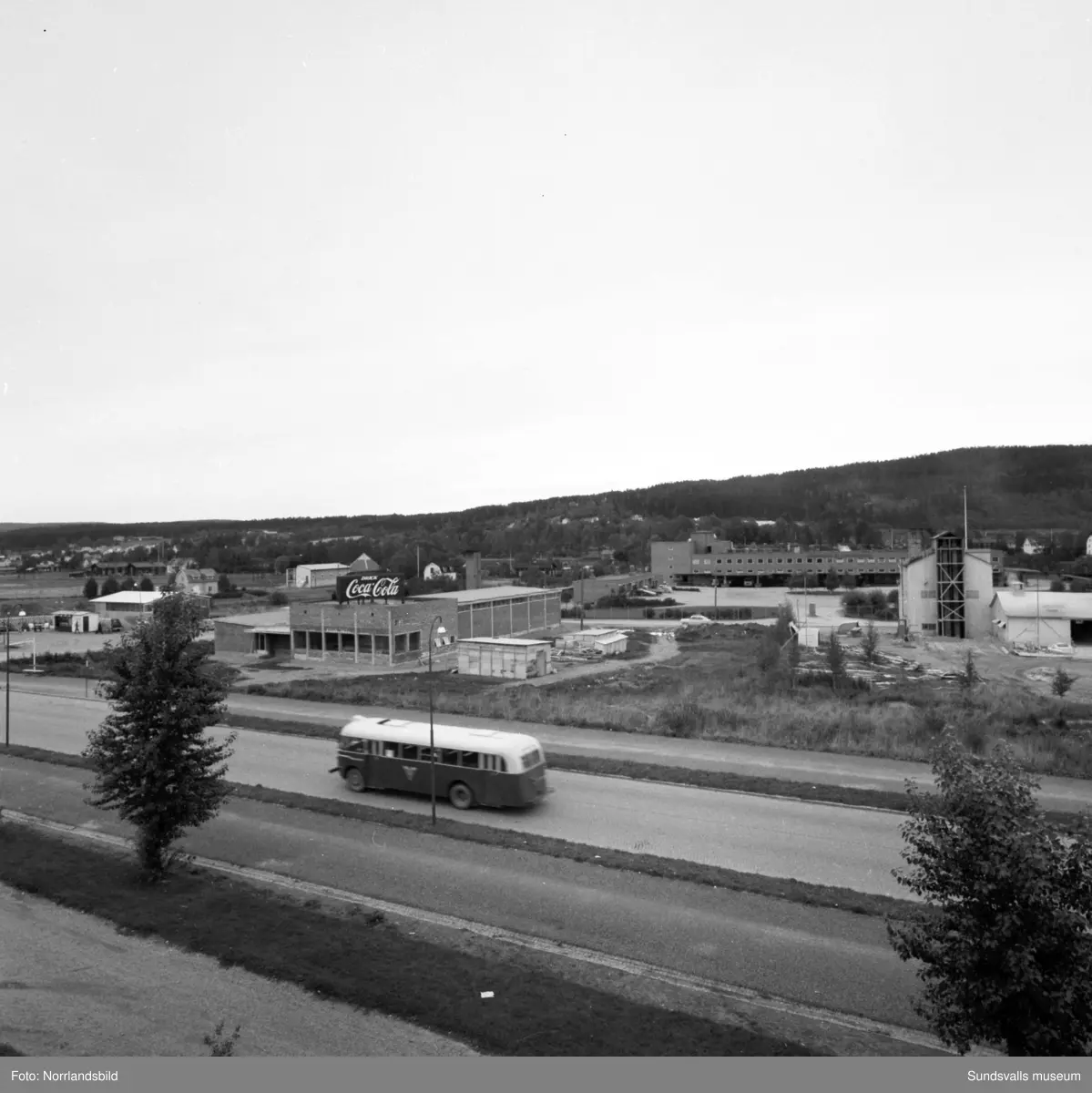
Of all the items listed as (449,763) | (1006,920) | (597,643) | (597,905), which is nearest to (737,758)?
(449,763)

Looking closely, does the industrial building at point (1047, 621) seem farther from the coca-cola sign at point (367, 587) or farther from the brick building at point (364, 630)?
the coca-cola sign at point (367, 587)

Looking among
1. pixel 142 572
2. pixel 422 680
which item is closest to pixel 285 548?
pixel 142 572

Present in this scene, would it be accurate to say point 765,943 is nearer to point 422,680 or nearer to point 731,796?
point 731,796

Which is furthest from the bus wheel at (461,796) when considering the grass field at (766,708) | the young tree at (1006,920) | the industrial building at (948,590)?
the industrial building at (948,590)

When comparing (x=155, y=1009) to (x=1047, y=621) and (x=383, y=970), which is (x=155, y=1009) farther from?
(x=1047, y=621)

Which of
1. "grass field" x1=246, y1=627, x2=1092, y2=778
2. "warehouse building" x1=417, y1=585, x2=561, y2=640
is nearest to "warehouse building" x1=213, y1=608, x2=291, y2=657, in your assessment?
"warehouse building" x1=417, y1=585, x2=561, y2=640

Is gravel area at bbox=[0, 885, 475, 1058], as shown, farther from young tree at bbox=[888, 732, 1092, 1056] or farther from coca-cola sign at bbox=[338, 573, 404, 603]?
coca-cola sign at bbox=[338, 573, 404, 603]
